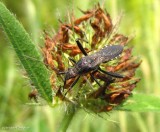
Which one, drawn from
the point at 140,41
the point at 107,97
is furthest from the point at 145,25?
the point at 107,97

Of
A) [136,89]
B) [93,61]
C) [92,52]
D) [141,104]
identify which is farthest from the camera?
[136,89]

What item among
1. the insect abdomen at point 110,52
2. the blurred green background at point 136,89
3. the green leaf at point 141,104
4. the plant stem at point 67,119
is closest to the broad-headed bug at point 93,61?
the insect abdomen at point 110,52

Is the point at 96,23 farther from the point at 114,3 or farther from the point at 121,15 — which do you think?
the point at 114,3

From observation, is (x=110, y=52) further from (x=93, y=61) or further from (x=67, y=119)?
(x=67, y=119)

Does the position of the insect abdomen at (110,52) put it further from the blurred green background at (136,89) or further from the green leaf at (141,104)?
the blurred green background at (136,89)

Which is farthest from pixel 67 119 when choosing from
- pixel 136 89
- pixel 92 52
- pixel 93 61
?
pixel 136 89

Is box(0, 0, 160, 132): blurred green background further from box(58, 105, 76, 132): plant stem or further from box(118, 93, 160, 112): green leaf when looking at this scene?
box(58, 105, 76, 132): plant stem
